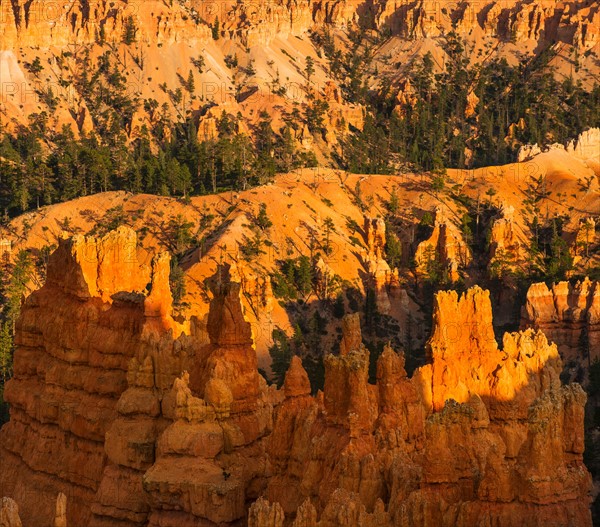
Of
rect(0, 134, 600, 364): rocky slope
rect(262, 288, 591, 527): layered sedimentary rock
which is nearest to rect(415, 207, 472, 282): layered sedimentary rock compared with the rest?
rect(0, 134, 600, 364): rocky slope

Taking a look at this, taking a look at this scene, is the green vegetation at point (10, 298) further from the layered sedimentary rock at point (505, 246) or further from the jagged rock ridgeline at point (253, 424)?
the layered sedimentary rock at point (505, 246)

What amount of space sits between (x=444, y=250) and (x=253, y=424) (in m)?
96.1

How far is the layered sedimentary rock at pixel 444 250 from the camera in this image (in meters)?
158

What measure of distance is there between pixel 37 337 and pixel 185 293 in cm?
4883

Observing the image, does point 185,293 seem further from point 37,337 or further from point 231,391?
point 231,391

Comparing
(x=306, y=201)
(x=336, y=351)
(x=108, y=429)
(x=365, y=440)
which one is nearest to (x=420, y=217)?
(x=306, y=201)

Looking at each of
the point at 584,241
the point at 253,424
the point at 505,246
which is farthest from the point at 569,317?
the point at 253,424

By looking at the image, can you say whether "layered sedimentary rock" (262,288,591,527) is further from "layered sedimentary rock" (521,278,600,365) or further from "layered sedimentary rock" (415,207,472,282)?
"layered sedimentary rock" (415,207,472,282)

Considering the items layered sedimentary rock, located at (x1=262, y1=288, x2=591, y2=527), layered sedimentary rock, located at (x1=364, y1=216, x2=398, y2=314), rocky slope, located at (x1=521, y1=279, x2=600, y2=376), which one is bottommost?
layered sedimentary rock, located at (x1=262, y1=288, x2=591, y2=527)

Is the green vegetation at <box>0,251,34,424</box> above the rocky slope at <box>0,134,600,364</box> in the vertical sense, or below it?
below

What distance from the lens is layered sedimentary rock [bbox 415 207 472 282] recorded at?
15850 cm

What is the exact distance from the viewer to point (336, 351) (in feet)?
441

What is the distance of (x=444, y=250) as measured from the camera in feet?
526

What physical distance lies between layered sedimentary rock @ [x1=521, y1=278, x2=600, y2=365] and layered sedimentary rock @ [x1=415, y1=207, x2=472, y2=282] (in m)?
25.9
